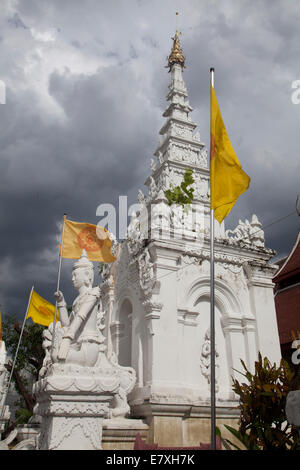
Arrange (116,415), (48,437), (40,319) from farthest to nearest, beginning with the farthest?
(40,319), (116,415), (48,437)

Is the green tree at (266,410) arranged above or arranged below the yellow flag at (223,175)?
below

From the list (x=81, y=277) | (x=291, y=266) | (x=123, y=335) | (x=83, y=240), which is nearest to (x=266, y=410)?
(x=81, y=277)

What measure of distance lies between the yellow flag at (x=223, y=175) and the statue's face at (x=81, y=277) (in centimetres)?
280

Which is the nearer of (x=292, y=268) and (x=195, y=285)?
(x=195, y=285)

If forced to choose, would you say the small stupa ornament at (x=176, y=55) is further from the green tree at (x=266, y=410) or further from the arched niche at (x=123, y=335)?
the green tree at (x=266, y=410)

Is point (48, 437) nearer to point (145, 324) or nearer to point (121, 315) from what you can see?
point (145, 324)

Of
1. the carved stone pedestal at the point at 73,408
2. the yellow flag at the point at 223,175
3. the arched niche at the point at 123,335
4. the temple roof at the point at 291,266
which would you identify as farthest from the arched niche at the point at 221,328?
the temple roof at the point at 291,266

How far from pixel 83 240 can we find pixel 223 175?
470 centimetres

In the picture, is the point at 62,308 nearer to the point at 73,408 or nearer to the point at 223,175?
the point at 73,408

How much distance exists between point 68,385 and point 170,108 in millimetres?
18427

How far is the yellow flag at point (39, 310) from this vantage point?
14.8 m

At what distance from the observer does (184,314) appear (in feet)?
37.8

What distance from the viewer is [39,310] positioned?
1499 cm

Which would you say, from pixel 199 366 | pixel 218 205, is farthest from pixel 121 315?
pixel 218 205
